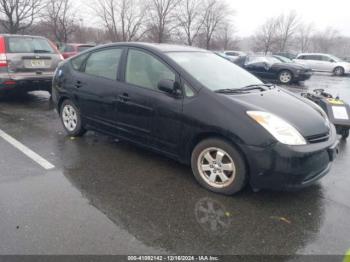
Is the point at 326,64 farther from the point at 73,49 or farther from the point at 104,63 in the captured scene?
the point at 104,63

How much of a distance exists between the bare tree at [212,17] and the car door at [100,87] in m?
42.1

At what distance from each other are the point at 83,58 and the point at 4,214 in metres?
2.84

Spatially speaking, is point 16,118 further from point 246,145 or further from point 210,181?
point 246,145

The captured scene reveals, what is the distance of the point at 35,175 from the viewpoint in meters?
3.72

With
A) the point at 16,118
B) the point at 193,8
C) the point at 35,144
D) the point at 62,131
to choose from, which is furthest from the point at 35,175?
the point at 193,8

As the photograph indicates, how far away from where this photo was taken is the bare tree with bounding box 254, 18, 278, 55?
2064 inches

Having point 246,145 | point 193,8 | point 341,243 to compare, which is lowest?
point 341,243

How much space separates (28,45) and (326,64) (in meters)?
21.9

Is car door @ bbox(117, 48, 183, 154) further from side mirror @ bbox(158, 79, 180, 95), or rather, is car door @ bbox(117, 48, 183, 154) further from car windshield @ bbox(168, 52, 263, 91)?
car windshield @ bbox(168, 52, 263, 91)

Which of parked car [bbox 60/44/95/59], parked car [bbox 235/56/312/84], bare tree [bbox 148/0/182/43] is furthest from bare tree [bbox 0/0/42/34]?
parked car [bbox 235/56/312/84]

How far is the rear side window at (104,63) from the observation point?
4312mm

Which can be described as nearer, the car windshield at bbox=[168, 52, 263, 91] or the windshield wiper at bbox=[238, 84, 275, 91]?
the car windshield at bbox=[168, 52, 263, 91]

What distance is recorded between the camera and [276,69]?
1527 cm

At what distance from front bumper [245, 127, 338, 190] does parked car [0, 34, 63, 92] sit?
20.3 ft
